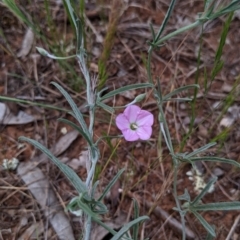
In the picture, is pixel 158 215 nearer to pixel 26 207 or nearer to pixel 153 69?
pixel 26 207

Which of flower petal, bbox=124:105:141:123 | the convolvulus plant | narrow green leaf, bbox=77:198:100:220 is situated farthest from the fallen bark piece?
narrow green leaf, bbox=77:198:100:220

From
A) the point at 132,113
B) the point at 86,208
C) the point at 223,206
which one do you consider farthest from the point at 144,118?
the point at 86,208

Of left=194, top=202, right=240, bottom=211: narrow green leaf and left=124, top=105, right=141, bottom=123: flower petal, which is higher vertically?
left=124, top=105, right=141, bottom=123: flower petal

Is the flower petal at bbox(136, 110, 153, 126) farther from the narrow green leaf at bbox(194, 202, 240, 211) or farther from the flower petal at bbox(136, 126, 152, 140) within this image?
the narrow green leaf at bbox(194, 202, 240, 211)

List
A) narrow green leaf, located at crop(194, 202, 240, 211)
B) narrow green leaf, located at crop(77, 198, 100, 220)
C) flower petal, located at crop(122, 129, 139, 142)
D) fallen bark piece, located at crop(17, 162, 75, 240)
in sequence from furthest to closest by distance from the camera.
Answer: fallen bark piece, located at crop(17, 162, 75, 240) → flower petal, located at crop(122, 129, 139, 142) → narrow green leaf, located at crop(194, 202, 240, 211) → narrow green leaf, located at crop(77, 198, 100, 220)

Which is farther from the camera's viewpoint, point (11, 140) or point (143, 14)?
point (143, 14)

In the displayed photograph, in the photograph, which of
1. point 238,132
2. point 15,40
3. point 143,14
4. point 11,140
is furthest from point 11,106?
point 238,132

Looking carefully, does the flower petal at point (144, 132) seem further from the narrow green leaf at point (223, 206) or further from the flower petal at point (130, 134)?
the narrow green leaf at point (223, 206)
